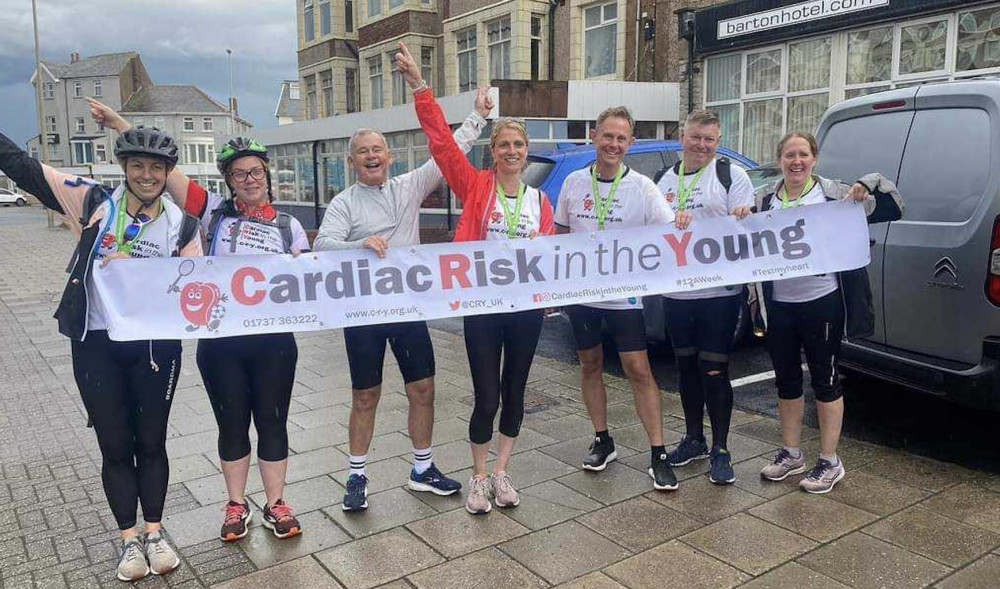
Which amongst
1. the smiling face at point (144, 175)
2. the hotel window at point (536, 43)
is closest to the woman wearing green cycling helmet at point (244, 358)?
the smiling face at point (144, 175)

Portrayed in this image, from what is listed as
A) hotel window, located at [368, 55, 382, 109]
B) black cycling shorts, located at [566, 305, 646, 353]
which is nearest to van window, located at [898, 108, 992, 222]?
black cycling shorts, located at [566, 305, 646, 353]

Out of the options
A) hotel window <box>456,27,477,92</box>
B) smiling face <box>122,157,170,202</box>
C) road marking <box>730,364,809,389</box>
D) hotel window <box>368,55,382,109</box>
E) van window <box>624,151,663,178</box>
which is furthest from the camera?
hotel window <box>368,55,382,109</box>

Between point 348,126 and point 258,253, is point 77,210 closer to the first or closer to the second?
point 258,253

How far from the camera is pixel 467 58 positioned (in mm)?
27281

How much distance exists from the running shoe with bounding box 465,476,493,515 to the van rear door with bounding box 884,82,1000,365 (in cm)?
253

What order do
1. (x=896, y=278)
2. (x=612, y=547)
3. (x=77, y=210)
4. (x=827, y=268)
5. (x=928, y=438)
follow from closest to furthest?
(x=77, y=210) → (x=612, y=547) → (x=827, y=268) → (x=896, y=278) → (x=928, y=438)

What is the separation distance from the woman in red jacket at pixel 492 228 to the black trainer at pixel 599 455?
0.65m

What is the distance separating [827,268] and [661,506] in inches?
60.9

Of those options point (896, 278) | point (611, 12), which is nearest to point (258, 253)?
point (896, 278)

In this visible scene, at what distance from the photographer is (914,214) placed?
4469 mm

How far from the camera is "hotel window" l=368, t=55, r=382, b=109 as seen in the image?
32281 millimetres

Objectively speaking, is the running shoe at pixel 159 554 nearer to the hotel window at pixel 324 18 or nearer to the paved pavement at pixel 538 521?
the paved pavement at pixel 538 521

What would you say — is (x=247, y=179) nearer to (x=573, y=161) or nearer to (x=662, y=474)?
(x=662, y=474)

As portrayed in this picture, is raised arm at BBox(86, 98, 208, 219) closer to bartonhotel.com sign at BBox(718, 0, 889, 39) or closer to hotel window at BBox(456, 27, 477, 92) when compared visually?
bartonhotel.com sign at BBox(718, 0, 889, 39)
